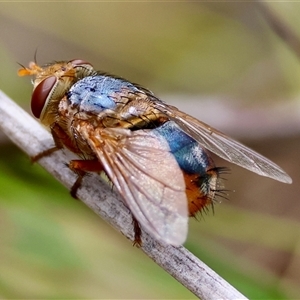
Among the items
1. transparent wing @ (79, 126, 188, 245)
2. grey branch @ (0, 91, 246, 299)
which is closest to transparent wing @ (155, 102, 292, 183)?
transparent wing @ (79, 126, 188, 245)

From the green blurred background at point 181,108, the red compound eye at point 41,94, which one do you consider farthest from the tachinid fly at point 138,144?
the green blurred background at point 181,108

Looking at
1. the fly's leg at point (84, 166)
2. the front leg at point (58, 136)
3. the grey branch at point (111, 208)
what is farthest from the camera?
the front leg at point (58, 136)

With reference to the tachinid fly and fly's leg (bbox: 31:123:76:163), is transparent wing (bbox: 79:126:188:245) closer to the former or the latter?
the tachinid fly

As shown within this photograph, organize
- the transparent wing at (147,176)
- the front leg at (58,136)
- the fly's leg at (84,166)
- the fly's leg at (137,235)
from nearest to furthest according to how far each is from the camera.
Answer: the transparent wing at (147,176), the fly's leg at (137,235), the fly's leg at (84,166), the front leg at (58,136)

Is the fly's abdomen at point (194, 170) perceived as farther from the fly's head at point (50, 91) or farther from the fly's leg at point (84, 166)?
the fly's head at point (50, 91)

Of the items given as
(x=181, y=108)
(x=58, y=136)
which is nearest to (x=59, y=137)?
(x=58, y=136)
